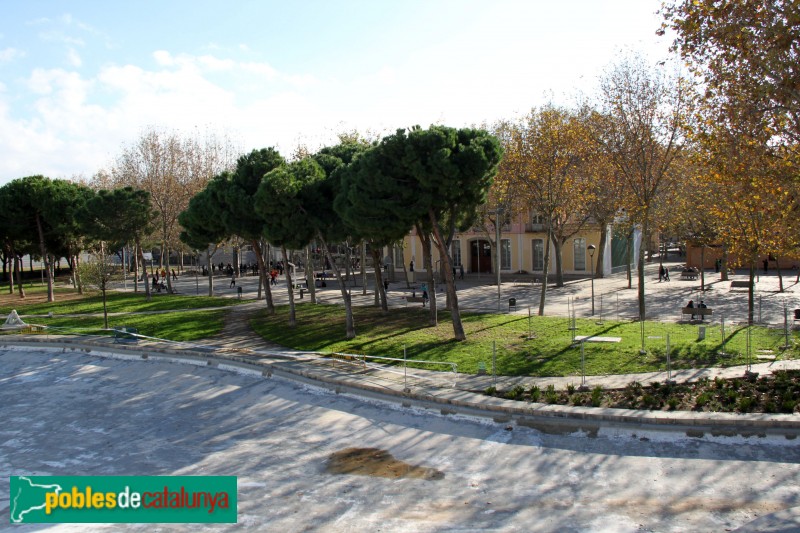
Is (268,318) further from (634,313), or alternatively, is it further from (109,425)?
(634,313)

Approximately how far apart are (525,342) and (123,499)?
38.5 ft

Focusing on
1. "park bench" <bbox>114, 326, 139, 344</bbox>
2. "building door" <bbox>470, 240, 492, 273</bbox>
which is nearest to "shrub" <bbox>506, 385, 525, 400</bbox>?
"park bench" <bbox>114, 326, 139, 344</bbox>

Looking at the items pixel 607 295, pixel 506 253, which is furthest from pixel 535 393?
pixel 506 253

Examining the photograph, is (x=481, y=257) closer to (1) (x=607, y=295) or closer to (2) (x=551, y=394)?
(1) (x=607, y=295)

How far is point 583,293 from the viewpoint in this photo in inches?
1308

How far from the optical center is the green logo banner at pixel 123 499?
848cm

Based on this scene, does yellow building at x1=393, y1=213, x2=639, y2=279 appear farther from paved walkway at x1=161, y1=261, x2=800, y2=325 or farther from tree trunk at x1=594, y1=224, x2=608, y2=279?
paved walkway at x1=161, y1=261, x2=800, y2=325

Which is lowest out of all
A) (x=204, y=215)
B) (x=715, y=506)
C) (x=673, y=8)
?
(x=715, y=506)

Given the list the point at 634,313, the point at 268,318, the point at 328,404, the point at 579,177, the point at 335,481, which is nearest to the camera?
the point at 335,481

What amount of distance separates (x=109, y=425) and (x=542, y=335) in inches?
482

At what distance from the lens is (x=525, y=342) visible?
17703mm

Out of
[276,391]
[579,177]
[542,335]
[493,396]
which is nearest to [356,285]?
[579,177]

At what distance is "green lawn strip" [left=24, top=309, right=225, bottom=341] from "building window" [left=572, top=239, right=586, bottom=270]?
26.6 meters

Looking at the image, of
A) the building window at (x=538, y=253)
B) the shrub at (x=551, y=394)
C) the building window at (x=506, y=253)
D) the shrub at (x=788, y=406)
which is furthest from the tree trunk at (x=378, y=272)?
the building window at (x=506, y=253)
